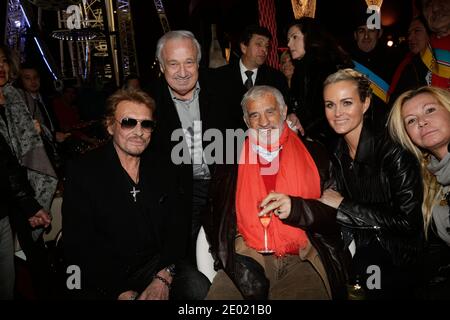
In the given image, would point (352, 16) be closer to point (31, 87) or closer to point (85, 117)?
point (85, 117)

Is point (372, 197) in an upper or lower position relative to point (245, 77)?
lower

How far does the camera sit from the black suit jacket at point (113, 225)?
2.62 m

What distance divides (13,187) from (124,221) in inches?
37.5

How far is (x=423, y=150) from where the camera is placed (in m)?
2.70

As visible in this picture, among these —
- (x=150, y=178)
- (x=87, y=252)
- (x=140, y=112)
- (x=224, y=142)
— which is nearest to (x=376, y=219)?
(x=224, y=142)

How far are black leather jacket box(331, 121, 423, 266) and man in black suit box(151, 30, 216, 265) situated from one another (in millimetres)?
1349

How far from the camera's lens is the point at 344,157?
2.85m

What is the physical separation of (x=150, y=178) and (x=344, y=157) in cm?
159

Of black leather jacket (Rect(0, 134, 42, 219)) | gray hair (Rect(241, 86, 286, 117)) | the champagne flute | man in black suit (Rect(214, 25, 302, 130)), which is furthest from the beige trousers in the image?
black leather jacket (Rect(0, 134, 42, 219))

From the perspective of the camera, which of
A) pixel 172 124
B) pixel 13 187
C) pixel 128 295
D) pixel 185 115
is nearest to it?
pixel 128 295

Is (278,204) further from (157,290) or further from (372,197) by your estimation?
(157,290)

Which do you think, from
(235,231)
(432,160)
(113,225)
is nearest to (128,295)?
(113,225)

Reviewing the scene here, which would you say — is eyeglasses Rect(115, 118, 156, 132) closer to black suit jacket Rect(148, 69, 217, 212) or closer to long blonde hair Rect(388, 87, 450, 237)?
black suit jacket Rect(148, 69, 217, 212)

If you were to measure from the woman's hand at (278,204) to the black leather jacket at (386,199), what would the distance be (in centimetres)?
42
